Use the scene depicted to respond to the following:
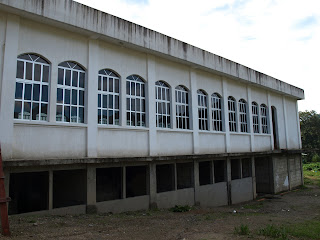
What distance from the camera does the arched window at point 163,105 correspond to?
1030cm

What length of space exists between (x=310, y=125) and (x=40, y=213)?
1703 inches

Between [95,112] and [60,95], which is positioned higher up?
[60,95]

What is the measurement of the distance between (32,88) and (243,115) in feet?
34.2

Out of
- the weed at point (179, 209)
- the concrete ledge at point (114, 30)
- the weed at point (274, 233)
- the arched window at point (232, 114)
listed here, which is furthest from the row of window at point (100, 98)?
the weed at point (274, 233)

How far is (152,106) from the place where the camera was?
985cm

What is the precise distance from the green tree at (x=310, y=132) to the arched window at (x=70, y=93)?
3976 cm

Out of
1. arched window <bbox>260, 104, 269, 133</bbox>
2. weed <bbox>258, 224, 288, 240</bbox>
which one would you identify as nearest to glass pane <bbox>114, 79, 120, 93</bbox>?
weed <bbox>258, 224, 288, 240</bbox>

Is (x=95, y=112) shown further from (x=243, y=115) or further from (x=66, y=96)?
(x=243, y=115)

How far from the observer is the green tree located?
41.0 metres

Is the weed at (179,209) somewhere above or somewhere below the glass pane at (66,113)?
below

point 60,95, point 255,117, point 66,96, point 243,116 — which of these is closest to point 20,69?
point 60,95

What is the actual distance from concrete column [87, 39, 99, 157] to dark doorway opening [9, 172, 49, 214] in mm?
1508

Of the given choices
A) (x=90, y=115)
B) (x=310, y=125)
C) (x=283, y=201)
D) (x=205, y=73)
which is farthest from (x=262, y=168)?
(x=310, y=125)

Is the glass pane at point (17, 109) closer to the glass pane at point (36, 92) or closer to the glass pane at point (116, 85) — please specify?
the glass pane at point (36, 92)
